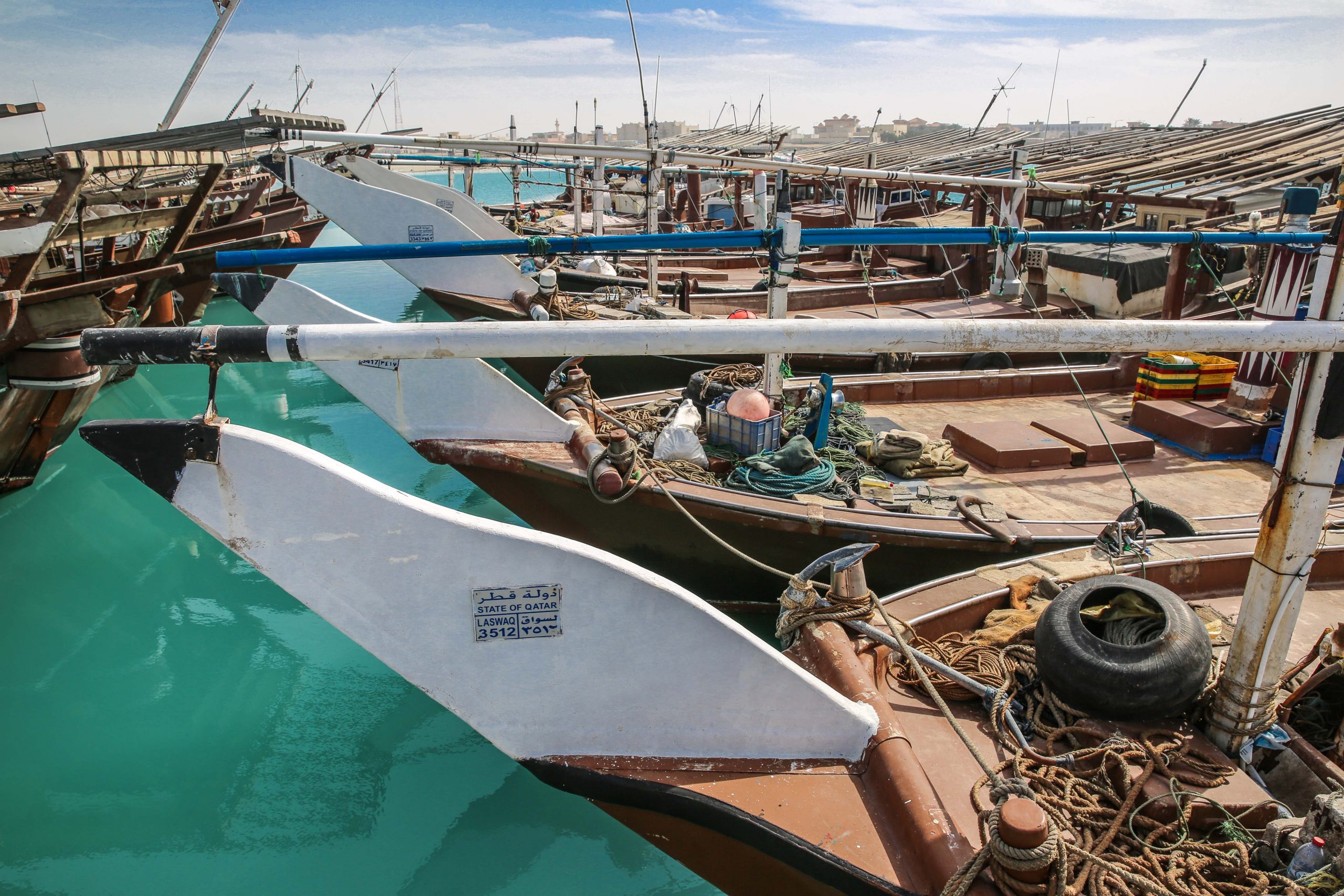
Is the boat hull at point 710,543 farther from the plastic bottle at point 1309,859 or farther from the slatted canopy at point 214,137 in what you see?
the slatted canopy at point 214,137

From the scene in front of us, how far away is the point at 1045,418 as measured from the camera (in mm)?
8195

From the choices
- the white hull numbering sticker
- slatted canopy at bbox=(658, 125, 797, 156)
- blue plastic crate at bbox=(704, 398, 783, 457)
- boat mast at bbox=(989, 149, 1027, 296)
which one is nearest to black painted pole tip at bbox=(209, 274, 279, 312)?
the white hull numbering sticker

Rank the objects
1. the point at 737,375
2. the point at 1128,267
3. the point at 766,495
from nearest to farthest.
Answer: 1. the point at 766,495
2. the point at 737,375
3. the point at 1128,267

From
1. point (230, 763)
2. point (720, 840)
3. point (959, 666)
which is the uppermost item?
point (959, 666)

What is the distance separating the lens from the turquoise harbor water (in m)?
4.66

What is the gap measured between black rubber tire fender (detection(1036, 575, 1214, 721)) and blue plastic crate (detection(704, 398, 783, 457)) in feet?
11.4

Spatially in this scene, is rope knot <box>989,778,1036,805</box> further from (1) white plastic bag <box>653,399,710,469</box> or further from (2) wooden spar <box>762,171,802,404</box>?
(2) wooden spar <box>762,171,802,404</box>

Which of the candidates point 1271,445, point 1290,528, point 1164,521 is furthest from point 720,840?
point 1271,445

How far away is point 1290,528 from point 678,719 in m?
2.42

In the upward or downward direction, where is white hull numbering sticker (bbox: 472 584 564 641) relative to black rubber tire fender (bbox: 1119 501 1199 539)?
upward

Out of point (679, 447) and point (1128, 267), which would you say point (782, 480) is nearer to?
point (679, 447)

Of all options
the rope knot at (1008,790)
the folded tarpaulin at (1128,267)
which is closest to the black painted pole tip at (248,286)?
the rope knot at (1008,790)

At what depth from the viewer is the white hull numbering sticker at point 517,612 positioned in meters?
3.10

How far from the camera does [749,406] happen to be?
680 centimetres
